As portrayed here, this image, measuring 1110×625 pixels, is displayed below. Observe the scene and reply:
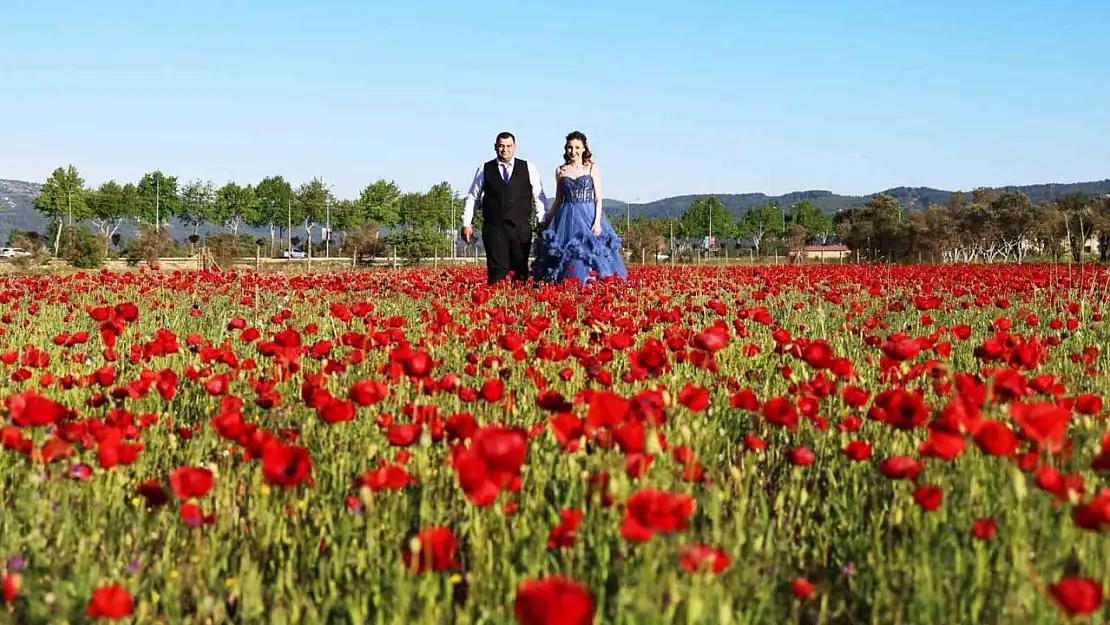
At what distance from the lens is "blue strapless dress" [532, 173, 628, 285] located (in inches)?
430

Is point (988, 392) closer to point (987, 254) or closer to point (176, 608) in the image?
point (176, 608)

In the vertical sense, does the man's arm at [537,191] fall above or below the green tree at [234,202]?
below

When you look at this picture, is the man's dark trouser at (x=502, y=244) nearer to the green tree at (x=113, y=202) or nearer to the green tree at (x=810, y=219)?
the green tree at (x=113, y=202)

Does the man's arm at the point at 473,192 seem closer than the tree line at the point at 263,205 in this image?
Yes

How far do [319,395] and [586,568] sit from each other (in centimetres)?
97

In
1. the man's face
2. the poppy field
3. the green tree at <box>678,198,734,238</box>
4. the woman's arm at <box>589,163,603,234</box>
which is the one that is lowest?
the poppy field

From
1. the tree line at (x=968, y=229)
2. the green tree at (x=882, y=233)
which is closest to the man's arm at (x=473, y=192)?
the green tree at (x=882, y=233)

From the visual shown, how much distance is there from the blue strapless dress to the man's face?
3.85 feet

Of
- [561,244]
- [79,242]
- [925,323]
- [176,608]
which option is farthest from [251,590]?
[79,242]

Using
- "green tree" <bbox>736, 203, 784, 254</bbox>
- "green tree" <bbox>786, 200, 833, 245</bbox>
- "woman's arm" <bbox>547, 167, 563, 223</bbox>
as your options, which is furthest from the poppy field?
"green tree" <bbox>786, 200, 833, 245</bbox>

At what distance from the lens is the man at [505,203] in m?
10.4

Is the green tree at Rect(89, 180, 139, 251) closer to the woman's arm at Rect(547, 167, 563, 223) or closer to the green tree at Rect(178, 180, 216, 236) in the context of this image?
the green tree at Rect(178, 180, 216, 236)

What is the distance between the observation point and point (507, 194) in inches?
410

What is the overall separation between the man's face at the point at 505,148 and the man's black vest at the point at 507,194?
0.28 feet
